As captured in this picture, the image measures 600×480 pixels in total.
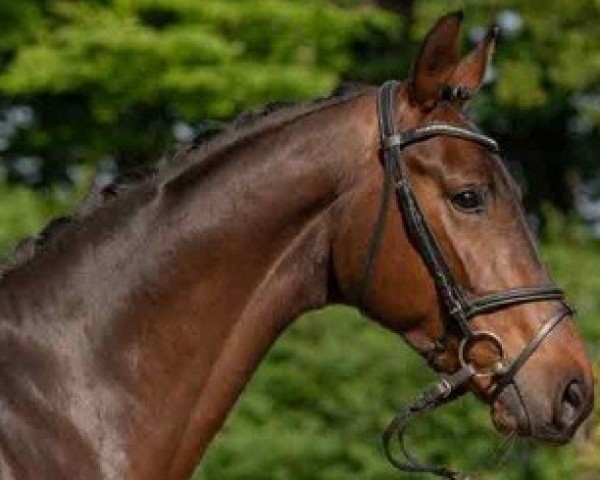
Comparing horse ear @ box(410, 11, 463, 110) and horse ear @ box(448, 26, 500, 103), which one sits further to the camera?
horse ear @ box(448, 26, 500, 103)

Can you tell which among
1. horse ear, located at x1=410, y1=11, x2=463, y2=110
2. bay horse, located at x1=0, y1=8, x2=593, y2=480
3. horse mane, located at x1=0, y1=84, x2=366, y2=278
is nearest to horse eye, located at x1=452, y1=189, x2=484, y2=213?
bay horse, located at x1=0, y1=8, x2=593, y2=480

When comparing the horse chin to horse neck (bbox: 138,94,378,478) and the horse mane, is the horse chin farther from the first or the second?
the horse mane

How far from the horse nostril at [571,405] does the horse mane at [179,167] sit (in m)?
0.82

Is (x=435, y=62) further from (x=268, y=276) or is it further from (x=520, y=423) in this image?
(x=520, y=423)

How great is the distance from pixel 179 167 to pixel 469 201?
0.65 meters

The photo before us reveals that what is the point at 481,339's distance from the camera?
13.8ft

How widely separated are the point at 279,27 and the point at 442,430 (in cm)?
642

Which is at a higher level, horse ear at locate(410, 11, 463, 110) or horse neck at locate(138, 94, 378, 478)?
horse ear at locate(410, 11, 463, 110)

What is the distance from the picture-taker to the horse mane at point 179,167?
4223 millimetres

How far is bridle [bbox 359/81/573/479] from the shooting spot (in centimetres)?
417

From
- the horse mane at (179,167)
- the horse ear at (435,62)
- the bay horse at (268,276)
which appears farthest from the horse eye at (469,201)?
the horse mane at (179,167)

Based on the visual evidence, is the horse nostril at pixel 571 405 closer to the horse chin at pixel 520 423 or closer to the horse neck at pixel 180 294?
the horse chin at pixel 520 423

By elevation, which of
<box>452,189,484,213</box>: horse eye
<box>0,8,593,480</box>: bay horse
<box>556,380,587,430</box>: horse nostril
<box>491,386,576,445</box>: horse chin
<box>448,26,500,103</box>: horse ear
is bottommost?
<box>491,386,576,445</box>: horse chin

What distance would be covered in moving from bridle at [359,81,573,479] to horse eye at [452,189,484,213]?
0.29ft
